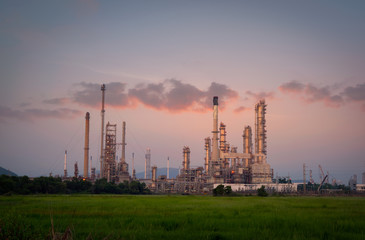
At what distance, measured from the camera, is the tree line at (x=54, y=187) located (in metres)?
56.9

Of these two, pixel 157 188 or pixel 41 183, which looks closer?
pixel 41 183

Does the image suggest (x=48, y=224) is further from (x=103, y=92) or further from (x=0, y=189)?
(x=103, y=92)

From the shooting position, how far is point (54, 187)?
65812mm

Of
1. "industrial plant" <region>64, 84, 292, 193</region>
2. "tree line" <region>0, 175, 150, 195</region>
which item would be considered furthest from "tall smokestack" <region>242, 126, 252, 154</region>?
"tree line" <region>0, 175, 150, 195</region>

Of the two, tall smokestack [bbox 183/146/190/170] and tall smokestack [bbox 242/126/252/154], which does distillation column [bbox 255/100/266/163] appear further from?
tall smokestack [bbox 183/146/190/170]

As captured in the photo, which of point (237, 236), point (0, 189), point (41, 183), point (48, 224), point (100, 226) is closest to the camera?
point (237, 236)

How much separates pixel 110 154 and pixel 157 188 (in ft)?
52.8

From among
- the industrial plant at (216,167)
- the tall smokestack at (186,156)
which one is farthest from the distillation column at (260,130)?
the tall smokestack at (186,156)

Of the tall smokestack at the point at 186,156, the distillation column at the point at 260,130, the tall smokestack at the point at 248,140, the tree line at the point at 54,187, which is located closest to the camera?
the tree line at the point at 54,187

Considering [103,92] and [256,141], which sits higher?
[103,92]

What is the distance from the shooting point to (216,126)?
9438 cm

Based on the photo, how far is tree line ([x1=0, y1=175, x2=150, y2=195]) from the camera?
56.9 m

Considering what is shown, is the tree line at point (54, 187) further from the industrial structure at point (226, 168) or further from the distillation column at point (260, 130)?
the distillation column at point (260, 130)

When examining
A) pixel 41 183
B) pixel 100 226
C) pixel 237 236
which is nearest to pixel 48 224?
pixel 100 226
